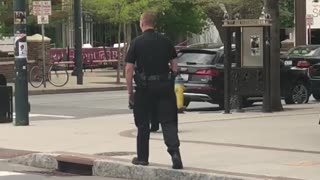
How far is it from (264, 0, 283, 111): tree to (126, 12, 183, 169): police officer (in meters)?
8.79

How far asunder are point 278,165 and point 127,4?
77.9 feet

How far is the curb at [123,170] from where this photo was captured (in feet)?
29.0

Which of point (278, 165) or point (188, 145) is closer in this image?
point (278, 165)

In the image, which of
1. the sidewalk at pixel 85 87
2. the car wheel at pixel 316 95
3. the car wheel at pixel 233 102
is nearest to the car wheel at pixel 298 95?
the car wheel at pixel 316 95

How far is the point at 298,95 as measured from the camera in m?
20.9

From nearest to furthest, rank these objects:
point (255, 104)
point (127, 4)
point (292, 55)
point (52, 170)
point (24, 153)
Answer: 1. point (52, 170)
2. point (24, 153)
3. point (255, 104)
4. point (292, 55)
5. point (127, 4)

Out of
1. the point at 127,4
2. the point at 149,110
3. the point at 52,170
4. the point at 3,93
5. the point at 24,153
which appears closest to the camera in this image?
the point at 149,110

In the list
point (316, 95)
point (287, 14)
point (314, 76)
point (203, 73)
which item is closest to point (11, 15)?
point (316, 95)

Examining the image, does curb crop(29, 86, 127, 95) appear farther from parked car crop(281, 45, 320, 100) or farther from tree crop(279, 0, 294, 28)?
tree crop(279, 0, 294, 28)

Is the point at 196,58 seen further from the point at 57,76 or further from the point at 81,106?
the point at 57,76

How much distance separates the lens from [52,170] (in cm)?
1044

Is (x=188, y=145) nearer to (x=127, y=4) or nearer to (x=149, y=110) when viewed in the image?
(x=149, y=110)

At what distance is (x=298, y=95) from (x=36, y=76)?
40.3 feet

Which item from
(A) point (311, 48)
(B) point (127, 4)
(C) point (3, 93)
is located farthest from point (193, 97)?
(B) point (127, 4)
